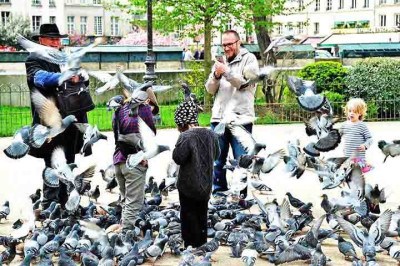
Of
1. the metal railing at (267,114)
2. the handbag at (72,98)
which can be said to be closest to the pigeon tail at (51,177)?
the handbag at (72,98)

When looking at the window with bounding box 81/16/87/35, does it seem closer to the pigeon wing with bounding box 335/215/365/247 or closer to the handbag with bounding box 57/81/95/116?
the handbag with bounding box 57/81/95/116

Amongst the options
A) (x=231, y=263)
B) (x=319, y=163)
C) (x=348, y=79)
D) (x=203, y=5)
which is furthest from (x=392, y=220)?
(x=203, y=5)

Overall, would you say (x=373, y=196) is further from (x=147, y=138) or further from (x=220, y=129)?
(x=147, y=138)

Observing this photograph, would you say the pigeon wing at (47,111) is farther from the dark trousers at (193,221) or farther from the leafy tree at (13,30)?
the leafy tree at (13,30)

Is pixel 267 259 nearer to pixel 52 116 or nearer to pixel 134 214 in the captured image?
pixel 134 214

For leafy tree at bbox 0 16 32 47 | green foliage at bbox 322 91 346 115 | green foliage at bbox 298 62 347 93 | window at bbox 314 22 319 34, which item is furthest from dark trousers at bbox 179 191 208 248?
window at bbox 314 22 319 34

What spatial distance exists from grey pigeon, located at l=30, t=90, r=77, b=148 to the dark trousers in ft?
5.43

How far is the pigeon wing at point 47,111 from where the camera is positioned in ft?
26.0

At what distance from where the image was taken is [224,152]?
9.35 m

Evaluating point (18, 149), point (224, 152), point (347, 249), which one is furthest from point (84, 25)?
point (347, 249)

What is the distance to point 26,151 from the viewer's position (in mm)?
7973

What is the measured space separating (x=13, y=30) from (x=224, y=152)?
1724 inches

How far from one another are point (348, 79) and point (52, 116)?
12.1 m

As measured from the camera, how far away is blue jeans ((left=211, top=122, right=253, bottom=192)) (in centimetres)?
924
